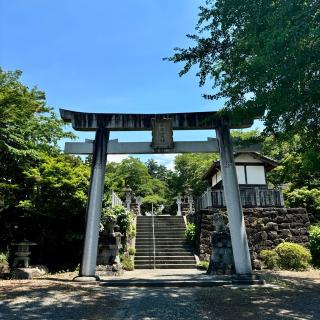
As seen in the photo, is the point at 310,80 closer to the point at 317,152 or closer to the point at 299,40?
the point at 299,40

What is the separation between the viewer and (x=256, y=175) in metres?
22.1

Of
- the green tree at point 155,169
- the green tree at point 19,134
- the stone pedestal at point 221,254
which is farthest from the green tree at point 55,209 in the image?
the green tree at point 155,169

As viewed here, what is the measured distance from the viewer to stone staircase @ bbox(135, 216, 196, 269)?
51.9 ft

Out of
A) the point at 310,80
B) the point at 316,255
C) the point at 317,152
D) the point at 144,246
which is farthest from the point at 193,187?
the point at 310,80

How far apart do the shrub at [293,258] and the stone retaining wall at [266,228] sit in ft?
5.34

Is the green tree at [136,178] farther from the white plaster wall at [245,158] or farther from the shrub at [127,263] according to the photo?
the shrub at [127,263]

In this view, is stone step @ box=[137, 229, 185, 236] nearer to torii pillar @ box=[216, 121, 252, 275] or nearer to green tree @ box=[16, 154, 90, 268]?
green tree @ box=[16, 154, 90, 268]

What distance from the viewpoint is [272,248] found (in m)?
16.2

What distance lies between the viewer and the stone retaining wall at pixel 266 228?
16375 millimetres

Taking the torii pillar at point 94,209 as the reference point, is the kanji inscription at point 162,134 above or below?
above

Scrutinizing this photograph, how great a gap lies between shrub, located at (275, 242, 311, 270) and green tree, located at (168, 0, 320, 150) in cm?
728

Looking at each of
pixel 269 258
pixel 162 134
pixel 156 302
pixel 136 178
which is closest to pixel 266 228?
pixel 269 258

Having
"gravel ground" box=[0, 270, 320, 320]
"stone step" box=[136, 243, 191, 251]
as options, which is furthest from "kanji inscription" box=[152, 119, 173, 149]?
"stone step" box=[136, 243, 191, 251]

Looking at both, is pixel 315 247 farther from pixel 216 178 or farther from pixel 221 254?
pixel 216 178
